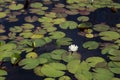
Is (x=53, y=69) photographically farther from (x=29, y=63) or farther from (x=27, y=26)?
(x=27, y=26)

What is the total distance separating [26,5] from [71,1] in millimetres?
594

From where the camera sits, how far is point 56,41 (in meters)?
2.61

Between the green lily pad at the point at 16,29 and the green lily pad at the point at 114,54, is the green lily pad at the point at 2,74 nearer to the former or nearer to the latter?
the green lily pad at the point at 16,29

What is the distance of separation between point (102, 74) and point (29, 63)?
66 centimetres

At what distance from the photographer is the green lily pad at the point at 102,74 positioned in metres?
2.13

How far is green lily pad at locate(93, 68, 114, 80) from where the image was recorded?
7.00 feet

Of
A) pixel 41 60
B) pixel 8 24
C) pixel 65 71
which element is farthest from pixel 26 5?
pixel 65 71

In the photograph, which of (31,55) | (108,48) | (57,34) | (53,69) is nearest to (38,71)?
(53,69)

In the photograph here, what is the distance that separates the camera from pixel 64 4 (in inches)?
130

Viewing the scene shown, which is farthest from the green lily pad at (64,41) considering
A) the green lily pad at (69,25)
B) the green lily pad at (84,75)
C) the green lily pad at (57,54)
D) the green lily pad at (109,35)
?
the green lily pad at (84,75)

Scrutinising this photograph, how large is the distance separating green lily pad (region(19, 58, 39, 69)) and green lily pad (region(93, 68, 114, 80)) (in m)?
0.53

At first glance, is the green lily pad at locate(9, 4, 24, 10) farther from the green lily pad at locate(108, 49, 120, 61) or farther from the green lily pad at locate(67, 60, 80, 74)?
the green lily pad at locate(108, 49, 120, 61)

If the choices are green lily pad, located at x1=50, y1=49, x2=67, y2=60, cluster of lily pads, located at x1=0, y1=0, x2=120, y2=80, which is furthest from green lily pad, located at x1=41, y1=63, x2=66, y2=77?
green lily pad, located at x1=50, y1=49, x2=67, y2=60

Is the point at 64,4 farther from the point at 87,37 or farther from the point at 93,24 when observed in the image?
the point at 87,37
